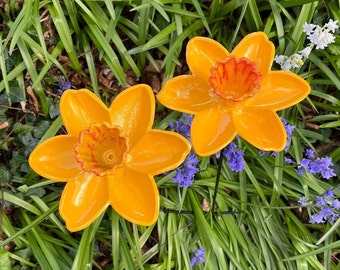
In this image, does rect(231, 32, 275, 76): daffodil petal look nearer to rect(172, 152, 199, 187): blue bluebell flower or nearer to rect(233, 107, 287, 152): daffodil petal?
rect(233, 107, 287, 152): daffodil petal

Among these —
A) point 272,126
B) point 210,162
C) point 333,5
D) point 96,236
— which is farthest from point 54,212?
point 333,5

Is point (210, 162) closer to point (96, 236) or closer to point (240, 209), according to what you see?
point (240, 209)

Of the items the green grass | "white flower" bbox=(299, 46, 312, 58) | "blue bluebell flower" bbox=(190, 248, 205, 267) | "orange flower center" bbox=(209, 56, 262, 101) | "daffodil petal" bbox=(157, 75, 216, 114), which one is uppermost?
"orange flower center" bbox=(209, 56, 262, 101)

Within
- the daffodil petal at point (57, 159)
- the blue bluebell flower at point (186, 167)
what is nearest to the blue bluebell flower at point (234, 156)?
the blue bluebell flower at point (186, 167)

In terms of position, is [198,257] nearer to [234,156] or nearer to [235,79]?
[234,156]

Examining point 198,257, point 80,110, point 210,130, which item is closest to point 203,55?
point 210,130

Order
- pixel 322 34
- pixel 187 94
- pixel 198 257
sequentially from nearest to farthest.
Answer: pixel 187 94 → pixel 322 34 → pixel 198 257

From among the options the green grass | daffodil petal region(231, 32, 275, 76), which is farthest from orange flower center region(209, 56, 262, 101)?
the green grass
